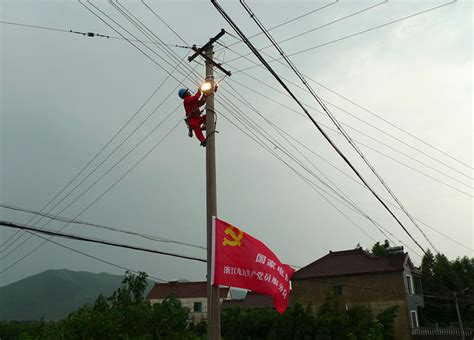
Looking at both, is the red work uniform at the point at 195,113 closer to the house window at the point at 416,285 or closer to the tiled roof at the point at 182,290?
the house window at the point at 416,285

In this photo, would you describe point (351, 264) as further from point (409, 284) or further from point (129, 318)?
point (129, 318)

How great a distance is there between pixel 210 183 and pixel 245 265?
1807 mm

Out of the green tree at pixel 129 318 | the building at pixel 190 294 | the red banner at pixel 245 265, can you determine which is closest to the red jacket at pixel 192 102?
the red banner at pixel 245 265

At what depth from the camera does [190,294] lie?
53781 mm

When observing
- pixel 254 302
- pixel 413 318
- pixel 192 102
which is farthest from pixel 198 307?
pixel 192 102

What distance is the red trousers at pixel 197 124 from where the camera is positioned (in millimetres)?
8344

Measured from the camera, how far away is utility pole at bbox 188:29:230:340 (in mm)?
7027

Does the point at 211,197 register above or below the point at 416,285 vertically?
above

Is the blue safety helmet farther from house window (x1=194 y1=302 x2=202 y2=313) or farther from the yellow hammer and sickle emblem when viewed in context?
house window (x1=194 y1=302 x2=202 y2=313)

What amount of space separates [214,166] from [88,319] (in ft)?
17.1

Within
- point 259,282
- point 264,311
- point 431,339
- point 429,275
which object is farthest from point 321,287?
point 259,282

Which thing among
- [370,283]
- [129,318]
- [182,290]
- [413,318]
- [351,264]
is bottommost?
[413,318]

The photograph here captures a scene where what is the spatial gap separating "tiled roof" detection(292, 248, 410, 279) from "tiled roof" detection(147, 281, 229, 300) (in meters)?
19.8

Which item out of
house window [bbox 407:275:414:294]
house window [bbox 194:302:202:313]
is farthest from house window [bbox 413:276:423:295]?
house window [bbox 194:302:202:313]
